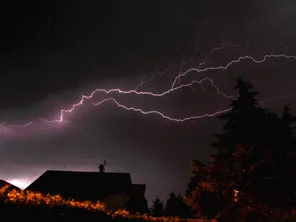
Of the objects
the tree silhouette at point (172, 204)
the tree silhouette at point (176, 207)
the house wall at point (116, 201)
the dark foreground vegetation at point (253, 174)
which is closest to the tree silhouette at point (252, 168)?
the dark foreground vegetation at point (253, 174)

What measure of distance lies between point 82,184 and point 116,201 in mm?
3044

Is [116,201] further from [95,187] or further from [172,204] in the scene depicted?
[172,204]

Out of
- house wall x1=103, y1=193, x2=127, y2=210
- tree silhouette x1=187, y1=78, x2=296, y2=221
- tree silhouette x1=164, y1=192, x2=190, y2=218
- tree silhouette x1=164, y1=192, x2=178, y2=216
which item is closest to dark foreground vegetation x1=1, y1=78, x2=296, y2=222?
tree silhouette x1=187, y1=78, x2=296, y2=221

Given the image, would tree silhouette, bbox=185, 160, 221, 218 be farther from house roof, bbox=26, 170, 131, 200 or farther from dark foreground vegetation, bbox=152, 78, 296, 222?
house roof, bbox=26, 170, 131, 200

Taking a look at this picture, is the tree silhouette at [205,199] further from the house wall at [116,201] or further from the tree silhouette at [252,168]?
the house wall at [116,201]

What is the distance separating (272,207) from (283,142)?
9.69 feet

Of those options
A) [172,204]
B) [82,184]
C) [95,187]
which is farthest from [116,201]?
[172,204]

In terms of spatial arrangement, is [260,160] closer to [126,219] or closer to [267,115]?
[267,115]

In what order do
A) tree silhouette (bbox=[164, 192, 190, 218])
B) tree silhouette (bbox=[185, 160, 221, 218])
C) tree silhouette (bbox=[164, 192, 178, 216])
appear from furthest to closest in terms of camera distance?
tree silhouette (bbox=[164, 192, 178, 216]), tree silhouette (bbox=[164, 192, 190, 218]), tree silhouette (bbox=[185, 160, 221, 218])

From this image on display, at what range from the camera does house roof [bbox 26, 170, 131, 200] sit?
23.5 metres

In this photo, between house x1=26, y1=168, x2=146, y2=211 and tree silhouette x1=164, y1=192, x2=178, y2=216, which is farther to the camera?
tree silhouette x1=164, y1=192, x2=178, y2=216

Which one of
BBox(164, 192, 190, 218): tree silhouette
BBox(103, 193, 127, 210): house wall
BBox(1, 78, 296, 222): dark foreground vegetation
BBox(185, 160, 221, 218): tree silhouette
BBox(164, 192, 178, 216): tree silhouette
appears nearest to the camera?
BBox(1, 78, 296, 222): dark foreground vegetation

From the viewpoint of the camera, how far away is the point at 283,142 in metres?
12.9

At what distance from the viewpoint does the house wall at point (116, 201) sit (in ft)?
76.9
